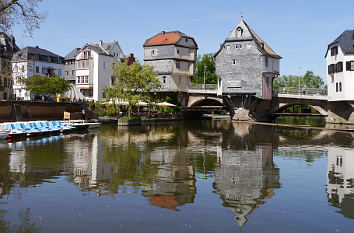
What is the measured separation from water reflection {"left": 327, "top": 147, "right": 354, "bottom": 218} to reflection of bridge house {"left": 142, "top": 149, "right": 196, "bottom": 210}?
5.30 meters

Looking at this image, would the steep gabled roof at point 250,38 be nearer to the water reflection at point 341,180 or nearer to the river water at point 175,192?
the water reflection at point 341,180

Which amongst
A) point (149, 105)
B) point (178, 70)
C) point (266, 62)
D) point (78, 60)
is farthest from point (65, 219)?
point (78, 60)

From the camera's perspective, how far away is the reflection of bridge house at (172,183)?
1333cm

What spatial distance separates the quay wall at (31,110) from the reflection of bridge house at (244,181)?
126ft

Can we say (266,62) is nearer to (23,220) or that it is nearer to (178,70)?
(178,70)

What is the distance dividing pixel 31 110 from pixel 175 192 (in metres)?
47.9

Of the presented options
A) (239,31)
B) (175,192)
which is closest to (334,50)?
(239,31)

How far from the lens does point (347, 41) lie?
192 ft

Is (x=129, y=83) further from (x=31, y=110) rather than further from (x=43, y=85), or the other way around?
(x=43, y=85)

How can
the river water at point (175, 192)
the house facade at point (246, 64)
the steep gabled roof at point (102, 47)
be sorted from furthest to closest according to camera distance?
1. the steep gabled roof at point (102, 47)
2. the house facade at point (246, 64)
3. the river water at point (175, 192)

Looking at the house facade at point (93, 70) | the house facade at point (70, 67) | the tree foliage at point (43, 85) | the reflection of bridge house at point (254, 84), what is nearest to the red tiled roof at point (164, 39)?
the house facade at point (93, 70)

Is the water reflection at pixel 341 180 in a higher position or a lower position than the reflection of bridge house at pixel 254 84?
lower

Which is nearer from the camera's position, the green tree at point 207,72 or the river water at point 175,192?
the river water at point 175,192

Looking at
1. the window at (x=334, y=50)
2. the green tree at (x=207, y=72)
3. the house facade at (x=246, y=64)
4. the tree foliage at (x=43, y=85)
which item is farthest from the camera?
the green tree at (x=207, y=72)
